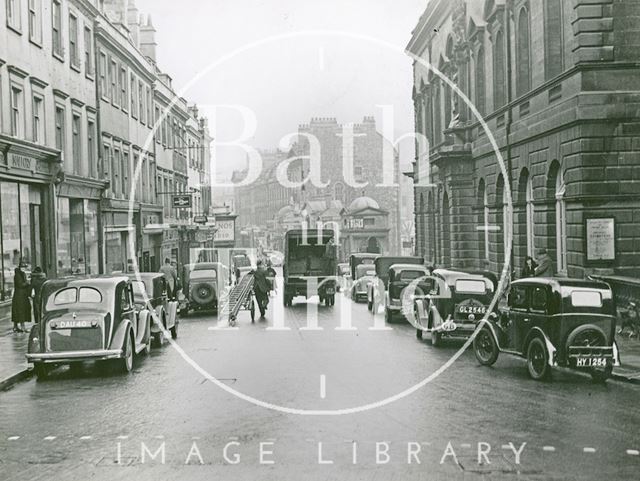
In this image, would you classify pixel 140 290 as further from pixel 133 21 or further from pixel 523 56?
pixel 133 21

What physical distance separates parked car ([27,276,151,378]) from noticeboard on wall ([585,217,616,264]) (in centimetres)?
1183

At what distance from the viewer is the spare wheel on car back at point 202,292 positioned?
96.8 ft

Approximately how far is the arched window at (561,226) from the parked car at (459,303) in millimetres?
6518

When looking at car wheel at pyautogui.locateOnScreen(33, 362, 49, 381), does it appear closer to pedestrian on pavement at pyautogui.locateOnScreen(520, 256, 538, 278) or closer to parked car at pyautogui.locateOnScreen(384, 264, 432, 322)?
parked car at pyautogui.locateOnScreen(384, 264, 432, 322)

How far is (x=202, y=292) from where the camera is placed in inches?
1162

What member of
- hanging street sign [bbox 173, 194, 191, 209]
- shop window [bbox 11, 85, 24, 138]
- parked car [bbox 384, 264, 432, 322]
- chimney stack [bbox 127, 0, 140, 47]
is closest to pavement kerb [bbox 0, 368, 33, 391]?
shop window [bbox 11, 85, 24, 138]

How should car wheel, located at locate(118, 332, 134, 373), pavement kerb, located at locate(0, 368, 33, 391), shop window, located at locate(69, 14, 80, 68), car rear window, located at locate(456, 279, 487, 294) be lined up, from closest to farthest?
pavement kerb, located at locate(0, 368, 33, 391)
car wheel, located at locate(118, 332, 134, 373)
car rear window, located at locate(456, 279, 487, 294)
shop window, located at locate(69, 14, 80, 68)

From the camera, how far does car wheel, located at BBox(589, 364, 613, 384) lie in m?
13.6

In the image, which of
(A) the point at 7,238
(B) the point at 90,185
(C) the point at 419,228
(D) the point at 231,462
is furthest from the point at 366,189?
(D) the point at 231,462

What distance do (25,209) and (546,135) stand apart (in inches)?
604

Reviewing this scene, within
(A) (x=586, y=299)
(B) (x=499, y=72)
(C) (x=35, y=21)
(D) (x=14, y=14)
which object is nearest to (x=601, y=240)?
(A) (x=586, y=299)

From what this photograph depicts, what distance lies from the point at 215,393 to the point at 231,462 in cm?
420

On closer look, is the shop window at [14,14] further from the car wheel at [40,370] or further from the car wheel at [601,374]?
the car wheel at [601,374]

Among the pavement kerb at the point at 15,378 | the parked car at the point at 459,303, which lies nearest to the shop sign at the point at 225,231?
the parked car at the point at 459,303
